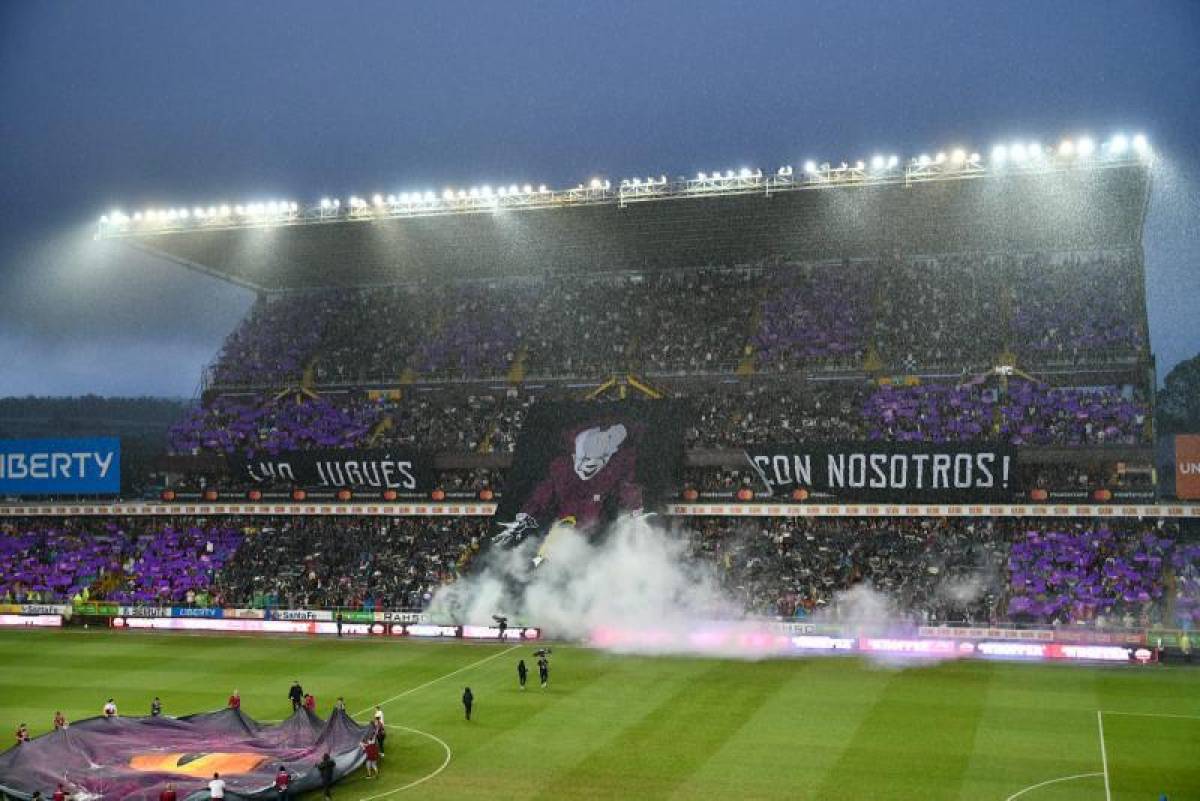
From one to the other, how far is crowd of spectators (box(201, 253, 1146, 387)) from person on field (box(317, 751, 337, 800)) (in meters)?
35.0

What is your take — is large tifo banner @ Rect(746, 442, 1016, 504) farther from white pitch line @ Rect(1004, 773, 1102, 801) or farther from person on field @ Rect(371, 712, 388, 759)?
person on field @ Rect(371, 712, 388, 759)

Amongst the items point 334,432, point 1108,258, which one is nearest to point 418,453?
point 334,432

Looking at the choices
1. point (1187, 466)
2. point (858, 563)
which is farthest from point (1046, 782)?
point (1187, 466)

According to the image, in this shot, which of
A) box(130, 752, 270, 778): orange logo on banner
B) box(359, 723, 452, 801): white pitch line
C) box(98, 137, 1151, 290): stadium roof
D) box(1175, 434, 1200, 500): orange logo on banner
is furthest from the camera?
box(98, 137, 1151, 290): stadium roof

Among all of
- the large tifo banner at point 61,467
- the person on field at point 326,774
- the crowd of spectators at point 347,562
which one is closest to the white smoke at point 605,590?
the crowd of spectators at point 347,562

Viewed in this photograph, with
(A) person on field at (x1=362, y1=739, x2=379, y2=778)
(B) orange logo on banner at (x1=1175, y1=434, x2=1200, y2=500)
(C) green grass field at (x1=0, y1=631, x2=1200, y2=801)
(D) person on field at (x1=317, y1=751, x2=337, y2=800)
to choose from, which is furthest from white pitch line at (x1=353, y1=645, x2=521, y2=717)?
(B) orange logo on banner at (x1=1175, y1=434, x2=1200, y2=500)

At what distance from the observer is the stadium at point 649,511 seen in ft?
90.5

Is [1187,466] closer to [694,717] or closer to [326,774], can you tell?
[694,717]

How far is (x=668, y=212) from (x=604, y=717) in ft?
94.7

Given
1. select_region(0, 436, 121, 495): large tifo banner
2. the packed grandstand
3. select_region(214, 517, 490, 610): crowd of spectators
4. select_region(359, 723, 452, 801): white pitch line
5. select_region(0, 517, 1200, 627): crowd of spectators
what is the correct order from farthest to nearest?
select_region(0, 436, 121, 495): large tifo banner < select_region(214, 517, 490, 610): crowd of spectators < the packed grandstand < select_region(0, 517, 1200, 627): crowd of spectators < select_region(359, 723, 452, 801): white pitch line

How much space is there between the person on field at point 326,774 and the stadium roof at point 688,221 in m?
32.5

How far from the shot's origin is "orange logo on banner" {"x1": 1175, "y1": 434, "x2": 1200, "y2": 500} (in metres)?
42.6

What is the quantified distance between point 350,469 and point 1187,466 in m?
A: 35.8

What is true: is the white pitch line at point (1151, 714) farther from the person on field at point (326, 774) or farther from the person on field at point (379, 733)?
the person on field at point (326, 774)
